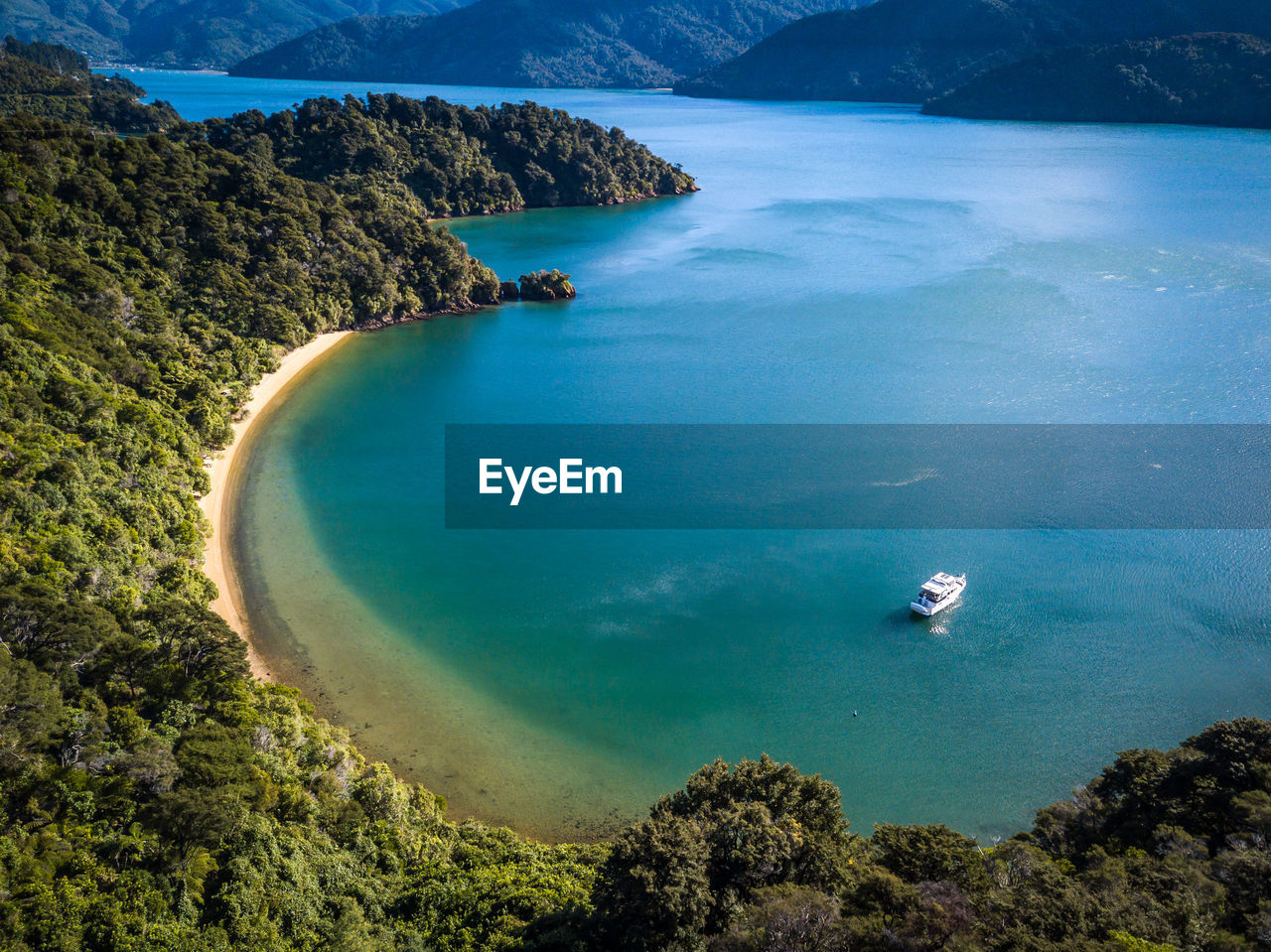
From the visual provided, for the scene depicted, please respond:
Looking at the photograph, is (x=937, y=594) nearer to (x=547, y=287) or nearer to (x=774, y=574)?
(x=774, y=574)

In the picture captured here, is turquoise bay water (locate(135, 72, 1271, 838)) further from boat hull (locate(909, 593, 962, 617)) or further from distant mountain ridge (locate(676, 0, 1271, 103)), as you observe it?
distant mountain ridge (locate(676, 0, 1271, 103))

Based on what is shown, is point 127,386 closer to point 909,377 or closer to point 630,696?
point 630,696

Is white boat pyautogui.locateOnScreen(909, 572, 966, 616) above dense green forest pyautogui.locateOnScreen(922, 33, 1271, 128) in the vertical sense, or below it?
below

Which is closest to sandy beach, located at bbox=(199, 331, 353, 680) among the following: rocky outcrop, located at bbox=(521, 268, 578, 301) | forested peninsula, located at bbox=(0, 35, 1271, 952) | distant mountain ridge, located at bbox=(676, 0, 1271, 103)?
forested peninsula, located at bbox=(0, 35, 1271, 952)

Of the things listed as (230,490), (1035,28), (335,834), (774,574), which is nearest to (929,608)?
(774,574)

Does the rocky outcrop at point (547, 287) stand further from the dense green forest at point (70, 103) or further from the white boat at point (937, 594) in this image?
the dense green forest at point (70, 103)

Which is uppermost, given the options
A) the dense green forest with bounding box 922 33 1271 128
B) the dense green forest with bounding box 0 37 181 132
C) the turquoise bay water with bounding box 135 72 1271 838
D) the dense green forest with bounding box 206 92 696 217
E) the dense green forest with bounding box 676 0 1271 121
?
the dense green forest with bounding box 676 0 1271 121
